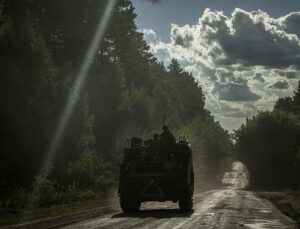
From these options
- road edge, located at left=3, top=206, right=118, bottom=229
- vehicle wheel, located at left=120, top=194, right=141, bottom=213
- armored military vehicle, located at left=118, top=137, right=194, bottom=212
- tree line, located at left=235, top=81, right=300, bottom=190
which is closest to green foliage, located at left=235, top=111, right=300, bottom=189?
tree line, located at left=235, top=81, right=300, bottom=190

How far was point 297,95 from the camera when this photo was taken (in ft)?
386

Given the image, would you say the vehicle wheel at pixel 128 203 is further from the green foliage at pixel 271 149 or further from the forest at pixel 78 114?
the green foliage at pixel 271 149

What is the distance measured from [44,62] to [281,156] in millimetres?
46601

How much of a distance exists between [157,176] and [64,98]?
18738mm

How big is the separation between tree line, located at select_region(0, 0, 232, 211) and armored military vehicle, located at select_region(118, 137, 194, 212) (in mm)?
5526

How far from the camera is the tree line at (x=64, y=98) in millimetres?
28188

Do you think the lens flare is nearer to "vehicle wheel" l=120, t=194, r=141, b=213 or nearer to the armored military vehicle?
"vehicle wheel" l=120, t=194, r=141, b=213

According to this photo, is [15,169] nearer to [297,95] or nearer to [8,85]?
[8,85]

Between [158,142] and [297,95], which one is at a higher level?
[297,95]

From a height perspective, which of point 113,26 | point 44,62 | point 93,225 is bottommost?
point 93,225

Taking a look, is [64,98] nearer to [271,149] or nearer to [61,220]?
[61,220]

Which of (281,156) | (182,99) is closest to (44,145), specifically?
(281,156)

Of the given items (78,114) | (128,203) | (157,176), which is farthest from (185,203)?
Result: (78,114)

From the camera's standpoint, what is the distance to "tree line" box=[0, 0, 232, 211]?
1110 inches
